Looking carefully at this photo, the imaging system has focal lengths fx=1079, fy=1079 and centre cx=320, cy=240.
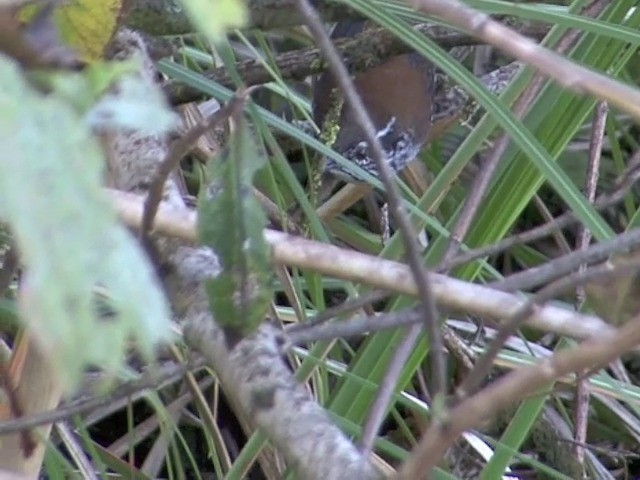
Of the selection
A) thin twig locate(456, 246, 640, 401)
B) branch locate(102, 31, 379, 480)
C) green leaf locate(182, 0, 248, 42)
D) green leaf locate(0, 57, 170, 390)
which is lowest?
branch locate(102, 31, 379, 480)

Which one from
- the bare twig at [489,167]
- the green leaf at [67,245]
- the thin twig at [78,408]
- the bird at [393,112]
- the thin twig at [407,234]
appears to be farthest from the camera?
the bird at [393,112]

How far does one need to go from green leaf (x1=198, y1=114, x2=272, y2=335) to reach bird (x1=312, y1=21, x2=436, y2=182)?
59 cm

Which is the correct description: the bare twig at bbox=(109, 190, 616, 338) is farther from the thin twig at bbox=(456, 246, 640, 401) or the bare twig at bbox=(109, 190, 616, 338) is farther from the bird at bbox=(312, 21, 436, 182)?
the bird at bbox=(312, 21, 436, 182)

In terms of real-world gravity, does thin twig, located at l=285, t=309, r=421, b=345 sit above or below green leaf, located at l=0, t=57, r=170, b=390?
below

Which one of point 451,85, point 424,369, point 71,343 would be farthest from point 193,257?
point 451,85

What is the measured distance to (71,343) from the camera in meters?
0.16

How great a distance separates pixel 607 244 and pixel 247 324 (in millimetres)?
124

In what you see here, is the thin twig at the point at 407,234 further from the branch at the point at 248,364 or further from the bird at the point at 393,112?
the bird at the point at 393,112

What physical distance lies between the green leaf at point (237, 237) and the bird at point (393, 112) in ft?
1.94

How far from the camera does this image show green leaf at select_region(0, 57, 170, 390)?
0.52ft

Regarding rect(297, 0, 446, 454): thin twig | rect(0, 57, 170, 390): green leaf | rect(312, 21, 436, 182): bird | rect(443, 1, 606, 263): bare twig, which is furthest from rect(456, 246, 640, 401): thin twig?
rect(312, 21, 436, 182): bird

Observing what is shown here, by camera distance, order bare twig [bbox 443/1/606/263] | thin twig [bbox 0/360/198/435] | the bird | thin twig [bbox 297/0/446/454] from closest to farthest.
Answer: thin twig [bbox 297/0/446/454] < thin twig [bbox 0/360/198/435] < bare twig [bbox 443/1/606/263] < the bird

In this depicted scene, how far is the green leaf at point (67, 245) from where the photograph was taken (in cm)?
16

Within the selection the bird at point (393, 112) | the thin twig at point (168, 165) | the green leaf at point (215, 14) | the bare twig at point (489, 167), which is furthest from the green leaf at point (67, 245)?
the bird at point (393, 112)
